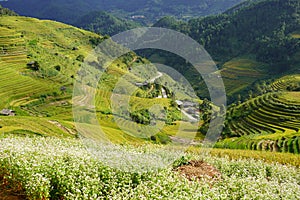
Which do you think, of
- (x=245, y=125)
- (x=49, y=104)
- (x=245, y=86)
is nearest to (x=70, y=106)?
(x=49, y=104)

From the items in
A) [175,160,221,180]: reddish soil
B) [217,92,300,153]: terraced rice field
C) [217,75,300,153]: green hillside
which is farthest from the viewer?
[217,75,300,153]: green hillside

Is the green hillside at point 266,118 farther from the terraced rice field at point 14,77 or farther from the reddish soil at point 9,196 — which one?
the reddish soil at point 9,196

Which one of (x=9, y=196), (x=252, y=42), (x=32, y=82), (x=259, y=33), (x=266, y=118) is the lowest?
(x=266, y=118)

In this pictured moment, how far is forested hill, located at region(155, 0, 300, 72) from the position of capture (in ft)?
430

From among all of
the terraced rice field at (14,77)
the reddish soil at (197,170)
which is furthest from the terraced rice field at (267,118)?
the reddish soil at (197,170)

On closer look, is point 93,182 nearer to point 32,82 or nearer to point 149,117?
point 149,117

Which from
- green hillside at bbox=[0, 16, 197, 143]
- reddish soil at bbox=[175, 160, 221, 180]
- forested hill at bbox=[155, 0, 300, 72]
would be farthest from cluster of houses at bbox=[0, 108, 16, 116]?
forested hill at bbox=[155, 0, 300, 72]

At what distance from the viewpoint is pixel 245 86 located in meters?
111

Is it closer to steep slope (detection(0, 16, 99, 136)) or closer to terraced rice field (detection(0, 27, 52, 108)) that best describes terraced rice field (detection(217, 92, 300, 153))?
steep slope (detection(0, 16, 99, 136))

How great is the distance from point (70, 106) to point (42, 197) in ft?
135

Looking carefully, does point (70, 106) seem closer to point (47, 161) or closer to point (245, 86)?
point (47, 161)

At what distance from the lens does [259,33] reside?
516 ft

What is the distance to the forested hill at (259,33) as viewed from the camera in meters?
131

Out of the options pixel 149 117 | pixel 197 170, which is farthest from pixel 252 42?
pixel 197 170
